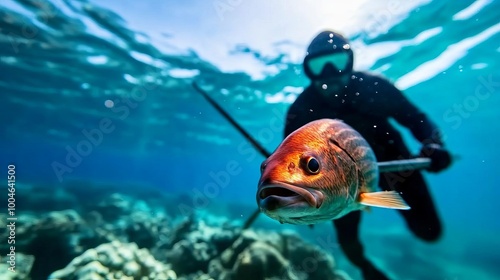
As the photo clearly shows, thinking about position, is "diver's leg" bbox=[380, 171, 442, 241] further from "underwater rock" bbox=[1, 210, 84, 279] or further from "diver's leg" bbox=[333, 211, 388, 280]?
"underwater rock" bbox=[1, 210, 84, 279]

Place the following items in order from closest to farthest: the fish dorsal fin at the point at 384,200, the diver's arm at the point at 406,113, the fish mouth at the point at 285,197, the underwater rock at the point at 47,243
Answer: the fish mouth at the point at 285,197 < the fish dorsal fin at the point at 384,200 < the diver's arm at the point at 406,113 < the underwater rock at the point at 47,243

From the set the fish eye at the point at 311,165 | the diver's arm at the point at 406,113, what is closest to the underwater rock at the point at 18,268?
the fish eye at the point at 311,165

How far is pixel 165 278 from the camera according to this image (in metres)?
5.25

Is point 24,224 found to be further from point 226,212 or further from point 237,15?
point 226,212

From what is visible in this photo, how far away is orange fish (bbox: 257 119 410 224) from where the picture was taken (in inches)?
51.3

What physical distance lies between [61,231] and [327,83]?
24.2 feet

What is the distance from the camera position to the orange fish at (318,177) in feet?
4.27

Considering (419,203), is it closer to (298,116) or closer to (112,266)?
(298,116)

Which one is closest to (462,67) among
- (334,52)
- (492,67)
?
(492,67)

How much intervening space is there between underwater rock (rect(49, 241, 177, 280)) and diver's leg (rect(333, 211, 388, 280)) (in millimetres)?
3347

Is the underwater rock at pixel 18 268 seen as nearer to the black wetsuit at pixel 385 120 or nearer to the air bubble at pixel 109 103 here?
the black wetsuit at pixel 385 120

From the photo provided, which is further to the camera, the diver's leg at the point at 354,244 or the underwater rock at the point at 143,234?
the underwater rock at the point at 143,234

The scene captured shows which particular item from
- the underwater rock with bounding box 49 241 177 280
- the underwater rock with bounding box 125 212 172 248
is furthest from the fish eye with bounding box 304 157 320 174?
the underwater rock with bounding box 125 212 172 248

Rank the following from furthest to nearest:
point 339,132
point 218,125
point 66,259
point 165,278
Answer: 1. point 218,125
2. point 66,259
3. point 165,278
4. point 339,132
